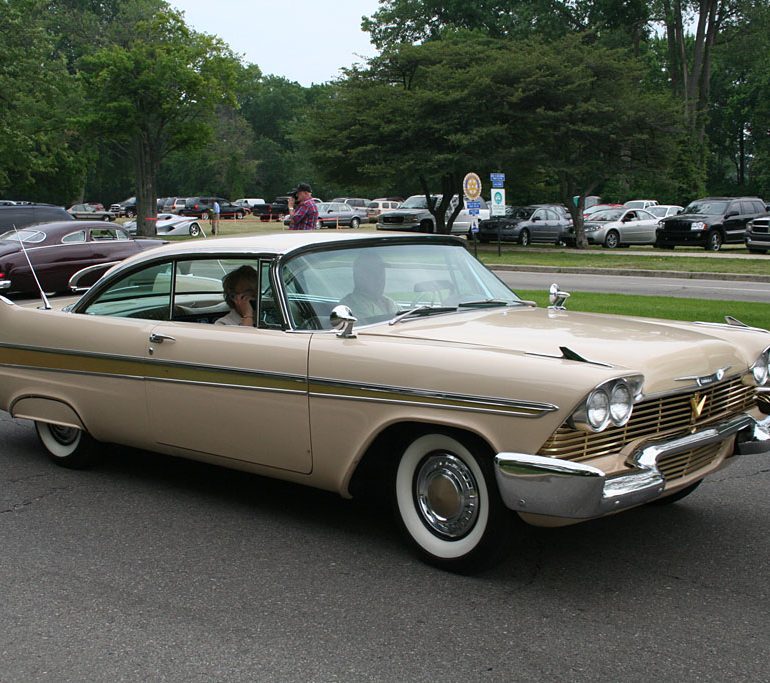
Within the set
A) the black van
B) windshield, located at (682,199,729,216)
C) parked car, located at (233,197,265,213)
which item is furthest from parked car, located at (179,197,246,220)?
the black van

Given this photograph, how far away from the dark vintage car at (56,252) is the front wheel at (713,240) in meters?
21.1

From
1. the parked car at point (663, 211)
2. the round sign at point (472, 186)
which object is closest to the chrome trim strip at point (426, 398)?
the round sign at point (472, 186)

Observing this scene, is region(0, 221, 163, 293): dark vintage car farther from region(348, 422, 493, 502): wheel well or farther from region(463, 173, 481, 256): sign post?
region(348, 422, 493, 502): wheel well

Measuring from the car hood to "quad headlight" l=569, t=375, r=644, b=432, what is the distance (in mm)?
64

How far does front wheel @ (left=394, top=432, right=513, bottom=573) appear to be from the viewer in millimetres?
3967

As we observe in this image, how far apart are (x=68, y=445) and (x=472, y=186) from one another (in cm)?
1851

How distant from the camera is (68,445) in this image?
236 inches

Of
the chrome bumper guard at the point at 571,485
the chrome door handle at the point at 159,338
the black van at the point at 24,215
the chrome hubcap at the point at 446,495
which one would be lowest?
the chrome hubcap at the point at 446,495

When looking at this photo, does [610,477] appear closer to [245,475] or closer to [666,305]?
[245,475]

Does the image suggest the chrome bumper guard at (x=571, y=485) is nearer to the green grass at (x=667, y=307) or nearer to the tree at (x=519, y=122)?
the green grass at (x=667, y=307)

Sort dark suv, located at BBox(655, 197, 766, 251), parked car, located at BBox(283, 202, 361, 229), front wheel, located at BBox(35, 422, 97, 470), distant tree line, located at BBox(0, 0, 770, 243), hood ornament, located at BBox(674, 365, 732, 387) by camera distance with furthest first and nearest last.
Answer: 1. parked car, located at BBox(283, 202, 361, 229)
2. distant tree line, located at BBox(0, 0, 770, 243)
3. dark suv, located at BBox(655, 197, 766, 251)
4. front wheel, located at BBox(35, 422, 97, 470)
5. hood ornament, located at BBox(674, 365, 732, 387)

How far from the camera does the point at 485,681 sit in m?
3.17

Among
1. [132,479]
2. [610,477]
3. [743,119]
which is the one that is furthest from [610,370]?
[743,119]

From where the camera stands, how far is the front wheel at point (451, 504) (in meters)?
3.97
